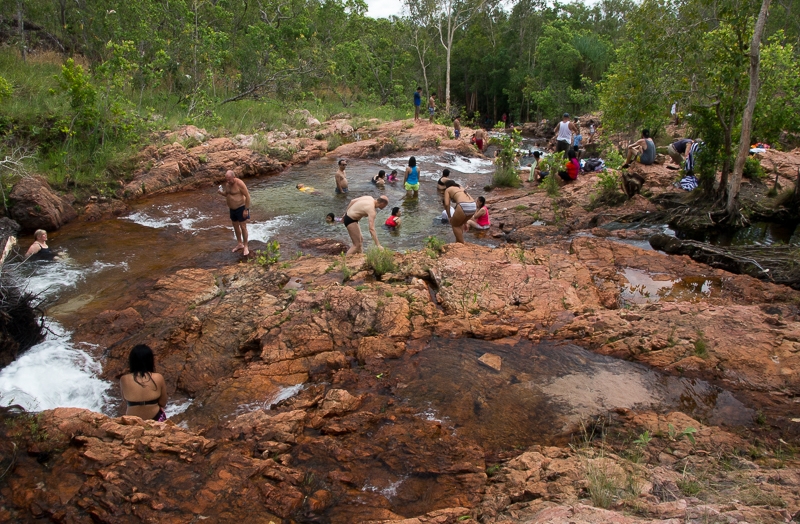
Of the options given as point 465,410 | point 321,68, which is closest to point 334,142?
point 321,68

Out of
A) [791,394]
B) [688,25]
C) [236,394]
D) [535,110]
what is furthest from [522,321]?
[535,110]

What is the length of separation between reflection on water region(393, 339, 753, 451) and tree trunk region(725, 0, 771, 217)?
629 cm

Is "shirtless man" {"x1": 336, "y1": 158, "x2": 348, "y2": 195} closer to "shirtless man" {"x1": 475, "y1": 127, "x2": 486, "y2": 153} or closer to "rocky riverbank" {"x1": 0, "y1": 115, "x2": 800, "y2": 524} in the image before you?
"rocky riverbank" {"x1": 0, "y1": 115, "x2": 800, "y2": 524}

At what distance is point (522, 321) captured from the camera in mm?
6848

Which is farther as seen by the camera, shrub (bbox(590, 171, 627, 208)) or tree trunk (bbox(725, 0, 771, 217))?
shrub (bbox(590, 171, 627, 208))

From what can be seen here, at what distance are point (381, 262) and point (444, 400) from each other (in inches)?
129

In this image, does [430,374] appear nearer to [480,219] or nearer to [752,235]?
[480,219]

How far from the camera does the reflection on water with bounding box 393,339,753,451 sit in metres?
4.86

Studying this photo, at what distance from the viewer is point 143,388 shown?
486 cm

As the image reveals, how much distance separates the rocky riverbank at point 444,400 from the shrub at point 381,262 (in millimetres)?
114

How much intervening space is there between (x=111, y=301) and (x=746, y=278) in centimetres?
1000

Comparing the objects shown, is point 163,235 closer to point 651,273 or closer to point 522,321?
point 522,321

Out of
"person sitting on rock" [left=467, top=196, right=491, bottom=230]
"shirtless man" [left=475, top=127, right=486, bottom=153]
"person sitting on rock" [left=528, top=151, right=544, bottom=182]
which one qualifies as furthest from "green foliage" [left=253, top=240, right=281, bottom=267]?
"shirtless man" [left=475, top=127, right=486, bottom=153]

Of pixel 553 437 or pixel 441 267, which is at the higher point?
pixel 441 267
